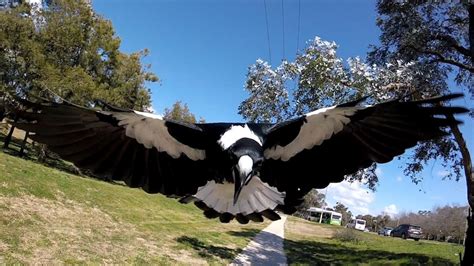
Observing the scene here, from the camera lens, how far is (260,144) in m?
3.61

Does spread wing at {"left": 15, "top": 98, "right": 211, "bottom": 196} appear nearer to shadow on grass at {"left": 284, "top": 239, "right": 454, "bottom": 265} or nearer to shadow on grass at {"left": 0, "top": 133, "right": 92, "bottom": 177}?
shadow on grass at {"left": 284, "top": 239, "right": 454, "bottom": 265}

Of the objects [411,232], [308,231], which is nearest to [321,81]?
[308,231]

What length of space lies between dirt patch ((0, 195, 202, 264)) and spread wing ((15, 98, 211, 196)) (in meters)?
4.13

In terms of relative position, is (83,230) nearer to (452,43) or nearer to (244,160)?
(244,160)

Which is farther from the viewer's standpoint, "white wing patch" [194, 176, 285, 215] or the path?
the path

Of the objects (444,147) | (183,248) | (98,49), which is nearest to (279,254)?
(183,248)

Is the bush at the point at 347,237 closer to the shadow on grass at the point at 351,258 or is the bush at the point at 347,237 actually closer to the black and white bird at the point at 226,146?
the shadow on grass at the point at 351,258

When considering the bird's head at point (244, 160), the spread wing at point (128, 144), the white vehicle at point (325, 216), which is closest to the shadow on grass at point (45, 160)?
the spread wing at point (128, 144)

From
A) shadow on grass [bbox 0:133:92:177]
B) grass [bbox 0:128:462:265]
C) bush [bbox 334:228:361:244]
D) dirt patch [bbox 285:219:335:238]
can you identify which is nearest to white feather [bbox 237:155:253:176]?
grass [bbox 0:128:462:265]

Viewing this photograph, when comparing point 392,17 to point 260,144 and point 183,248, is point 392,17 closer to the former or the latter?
point 183,248

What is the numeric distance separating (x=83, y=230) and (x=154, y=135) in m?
6.97

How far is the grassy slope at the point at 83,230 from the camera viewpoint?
841 centimetres

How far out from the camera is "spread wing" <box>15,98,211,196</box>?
4.03 m

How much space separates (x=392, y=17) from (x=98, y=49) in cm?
1635
